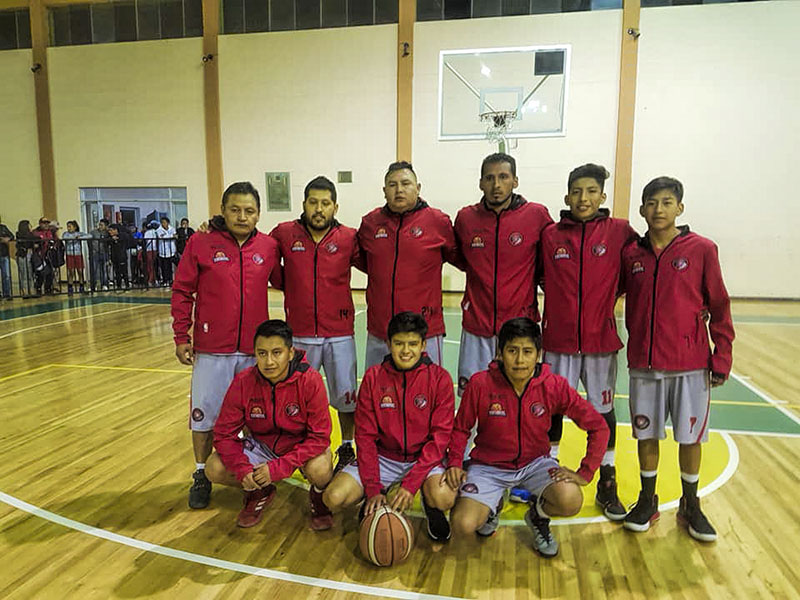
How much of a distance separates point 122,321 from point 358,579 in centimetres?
838

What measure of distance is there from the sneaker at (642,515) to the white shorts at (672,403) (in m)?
0.34

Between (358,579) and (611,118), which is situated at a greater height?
(611,118)

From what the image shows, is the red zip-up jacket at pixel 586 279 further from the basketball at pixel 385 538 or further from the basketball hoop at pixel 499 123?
the basketball hoop at pixel 499 123

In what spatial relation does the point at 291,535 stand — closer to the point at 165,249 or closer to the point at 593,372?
the point at 593,372

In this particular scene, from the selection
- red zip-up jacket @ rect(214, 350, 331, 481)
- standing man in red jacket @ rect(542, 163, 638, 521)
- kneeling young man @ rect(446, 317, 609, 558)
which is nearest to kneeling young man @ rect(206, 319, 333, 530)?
red zip-up jacket @ rect(214, 350, 331, 481)

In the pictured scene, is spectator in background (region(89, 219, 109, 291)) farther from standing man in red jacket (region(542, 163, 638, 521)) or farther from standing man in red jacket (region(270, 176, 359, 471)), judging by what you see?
standing man in red jacket (region(542, 163, 638, 521))

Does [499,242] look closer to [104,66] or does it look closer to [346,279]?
[346,279]

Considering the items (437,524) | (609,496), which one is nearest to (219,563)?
(437,524)

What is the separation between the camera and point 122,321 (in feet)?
31.6

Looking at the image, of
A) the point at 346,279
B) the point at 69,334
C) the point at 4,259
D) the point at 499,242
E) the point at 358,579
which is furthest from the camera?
the point at 4,259

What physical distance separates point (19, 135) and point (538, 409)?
16786 millimetres

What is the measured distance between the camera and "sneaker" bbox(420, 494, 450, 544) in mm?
2855

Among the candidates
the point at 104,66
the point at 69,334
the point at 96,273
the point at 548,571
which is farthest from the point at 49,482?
the point at 104,66

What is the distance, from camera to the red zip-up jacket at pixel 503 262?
327 centimetres
